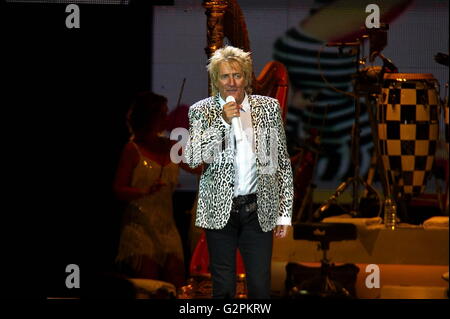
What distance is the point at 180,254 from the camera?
529cm

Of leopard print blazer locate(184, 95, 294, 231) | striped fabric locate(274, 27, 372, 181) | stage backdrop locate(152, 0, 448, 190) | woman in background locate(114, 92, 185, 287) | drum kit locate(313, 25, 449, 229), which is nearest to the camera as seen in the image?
leopard print blazer locate(184, 95, 294, 231)

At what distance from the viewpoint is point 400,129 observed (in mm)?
5730

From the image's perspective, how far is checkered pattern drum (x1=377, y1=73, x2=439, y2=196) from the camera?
562cm

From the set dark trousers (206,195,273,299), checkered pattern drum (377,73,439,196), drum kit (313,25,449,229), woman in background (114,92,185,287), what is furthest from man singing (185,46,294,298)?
checkered pattern drum (377,73,439,196)

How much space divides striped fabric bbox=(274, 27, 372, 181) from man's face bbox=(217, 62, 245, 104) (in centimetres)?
218

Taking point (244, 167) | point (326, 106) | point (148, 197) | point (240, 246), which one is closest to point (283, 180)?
point (244, 167)

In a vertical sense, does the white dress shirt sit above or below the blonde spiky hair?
below

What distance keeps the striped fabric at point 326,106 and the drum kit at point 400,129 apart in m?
0.20

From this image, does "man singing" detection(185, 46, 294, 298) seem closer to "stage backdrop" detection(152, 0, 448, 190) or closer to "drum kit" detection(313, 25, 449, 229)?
"stage backdrop" detection(152, 0, 448, 190)

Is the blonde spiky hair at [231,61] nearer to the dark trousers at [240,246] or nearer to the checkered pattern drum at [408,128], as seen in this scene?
the dark trousers at [240,246]

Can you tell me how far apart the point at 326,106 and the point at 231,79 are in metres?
2.59

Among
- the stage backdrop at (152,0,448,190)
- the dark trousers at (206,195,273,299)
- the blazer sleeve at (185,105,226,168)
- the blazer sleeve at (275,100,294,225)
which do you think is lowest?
the dark trousers at (206,195,273,299)

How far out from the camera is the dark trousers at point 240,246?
3.63m

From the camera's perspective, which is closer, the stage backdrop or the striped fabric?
the stage backdrop
